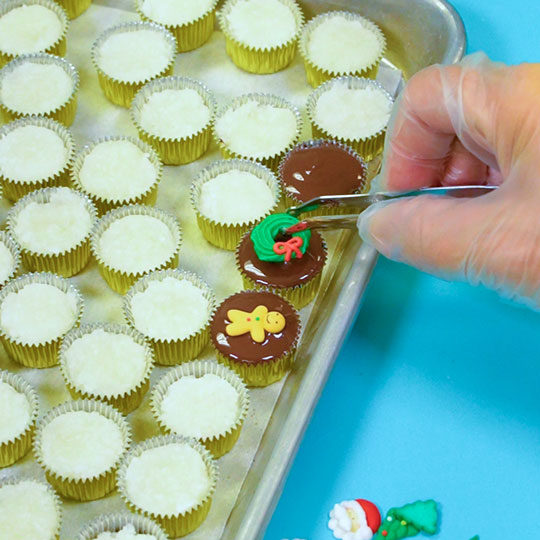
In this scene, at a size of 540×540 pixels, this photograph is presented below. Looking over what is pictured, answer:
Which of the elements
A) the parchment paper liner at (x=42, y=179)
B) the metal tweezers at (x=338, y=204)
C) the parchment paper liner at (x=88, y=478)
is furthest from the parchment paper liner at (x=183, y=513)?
the parchment paper liner at (x=42, y=179)

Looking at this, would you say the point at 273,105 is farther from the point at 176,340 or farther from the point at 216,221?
the point at 176,340

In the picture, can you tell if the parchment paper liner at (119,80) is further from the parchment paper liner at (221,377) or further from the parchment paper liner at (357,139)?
the parchment paper liner at (221,377)

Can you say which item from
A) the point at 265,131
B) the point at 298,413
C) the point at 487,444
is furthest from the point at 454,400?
the point at 265,131

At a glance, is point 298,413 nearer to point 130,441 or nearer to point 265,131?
point 130,441

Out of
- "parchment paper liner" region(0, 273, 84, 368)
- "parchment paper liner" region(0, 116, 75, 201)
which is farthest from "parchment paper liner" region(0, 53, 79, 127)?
"parchment paper liner" region(0, 273, 84, 368)

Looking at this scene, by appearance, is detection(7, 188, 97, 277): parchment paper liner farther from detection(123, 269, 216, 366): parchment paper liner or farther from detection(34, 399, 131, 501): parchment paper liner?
detection(34, 399, 131, 501): parchment paper liner

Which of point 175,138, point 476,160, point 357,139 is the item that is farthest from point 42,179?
point 476,160
